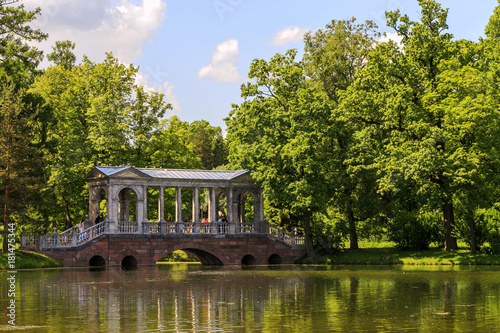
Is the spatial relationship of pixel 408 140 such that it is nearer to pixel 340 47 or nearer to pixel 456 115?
pixel 456 115

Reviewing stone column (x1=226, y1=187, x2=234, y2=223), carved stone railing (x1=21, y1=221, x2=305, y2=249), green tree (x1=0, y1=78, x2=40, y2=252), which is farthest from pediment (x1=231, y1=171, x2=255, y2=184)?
green tree (x1=0, y1=78, x2=40, y2=252)

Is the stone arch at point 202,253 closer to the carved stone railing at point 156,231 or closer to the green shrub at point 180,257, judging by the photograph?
the carved stone railing at point 156,231

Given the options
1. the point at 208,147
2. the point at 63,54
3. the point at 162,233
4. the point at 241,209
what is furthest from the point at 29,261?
the point at 208,147

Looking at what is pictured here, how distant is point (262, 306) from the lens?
19.5 metres

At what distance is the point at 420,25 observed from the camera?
4741 cm

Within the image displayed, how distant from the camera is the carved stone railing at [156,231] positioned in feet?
152

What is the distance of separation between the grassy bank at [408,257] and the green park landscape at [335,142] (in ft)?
0.37

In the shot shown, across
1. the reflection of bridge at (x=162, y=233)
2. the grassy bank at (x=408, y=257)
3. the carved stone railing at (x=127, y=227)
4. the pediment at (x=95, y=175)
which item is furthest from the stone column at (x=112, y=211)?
the grassy bank at (x=408, y=257)

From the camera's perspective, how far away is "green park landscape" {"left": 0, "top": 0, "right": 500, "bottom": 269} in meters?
44.7

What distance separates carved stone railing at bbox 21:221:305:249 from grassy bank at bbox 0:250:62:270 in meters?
1.38

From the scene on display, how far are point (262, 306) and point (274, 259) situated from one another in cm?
3371

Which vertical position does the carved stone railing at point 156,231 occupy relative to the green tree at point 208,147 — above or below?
below

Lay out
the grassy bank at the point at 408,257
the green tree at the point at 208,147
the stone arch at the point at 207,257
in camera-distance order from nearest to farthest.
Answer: the grassy bank at the point at 408,257, the stone arch at the point at 207,257, the green tree at the point at 208,147

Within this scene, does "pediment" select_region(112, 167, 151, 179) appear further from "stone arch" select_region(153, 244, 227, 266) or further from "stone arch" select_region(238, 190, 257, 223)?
"stone arch" select_region(238, 190, 257, 223)
